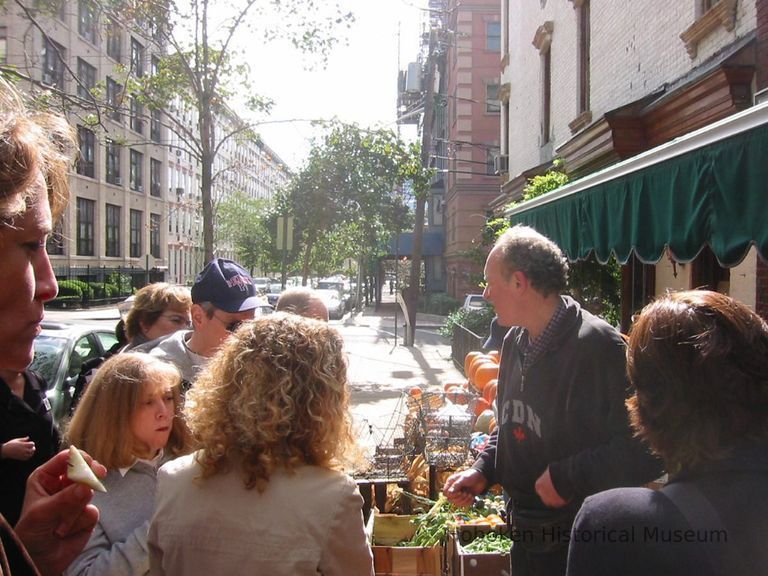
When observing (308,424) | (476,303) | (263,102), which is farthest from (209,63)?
(476,303)

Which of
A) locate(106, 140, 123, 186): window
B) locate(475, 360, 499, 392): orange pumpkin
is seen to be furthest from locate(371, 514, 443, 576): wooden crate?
locate(106, 140, 123, 186): window

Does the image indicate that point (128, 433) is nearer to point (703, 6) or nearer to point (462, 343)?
point (703, 6)

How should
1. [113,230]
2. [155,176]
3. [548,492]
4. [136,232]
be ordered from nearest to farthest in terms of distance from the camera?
[548,492]
[113,230]
[136,232]
[155,176]

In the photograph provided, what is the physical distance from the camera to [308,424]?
1960mm

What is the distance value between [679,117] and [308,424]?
7.32 m

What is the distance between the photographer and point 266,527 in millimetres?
1853

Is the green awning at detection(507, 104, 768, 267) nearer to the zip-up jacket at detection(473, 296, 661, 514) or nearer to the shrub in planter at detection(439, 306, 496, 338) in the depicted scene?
the zip-up jacket at detection(473, 296, 661, 514)

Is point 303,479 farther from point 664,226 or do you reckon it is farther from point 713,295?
point 664,226

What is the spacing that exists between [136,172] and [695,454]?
4910 centimetres

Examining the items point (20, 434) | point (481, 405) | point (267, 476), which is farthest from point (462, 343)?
point (267, 476)

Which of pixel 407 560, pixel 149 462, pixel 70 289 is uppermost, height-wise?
pixel 149 462

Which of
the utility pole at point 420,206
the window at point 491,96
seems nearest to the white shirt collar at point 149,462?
the utility pole at point 420,206

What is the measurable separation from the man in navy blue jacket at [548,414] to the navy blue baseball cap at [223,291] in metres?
1.30

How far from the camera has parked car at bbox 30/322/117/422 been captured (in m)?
6.69
